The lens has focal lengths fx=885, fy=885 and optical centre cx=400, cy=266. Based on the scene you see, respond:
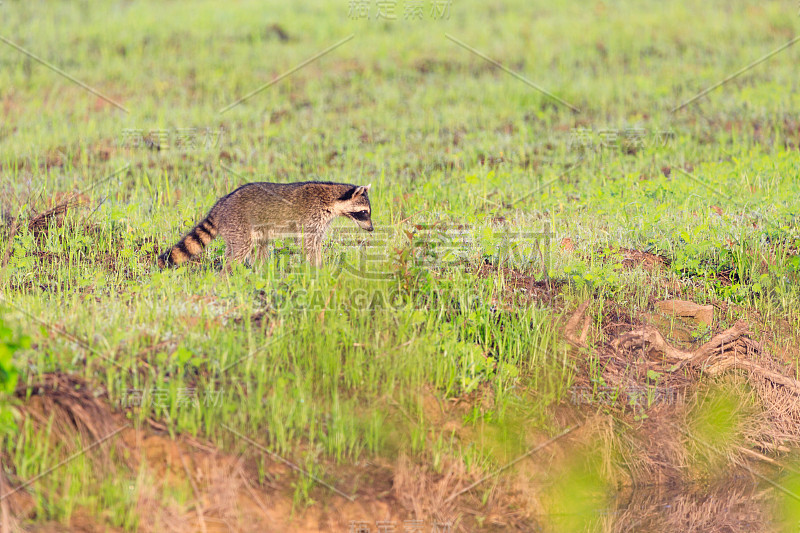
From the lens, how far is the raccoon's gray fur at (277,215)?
8195 millimetres

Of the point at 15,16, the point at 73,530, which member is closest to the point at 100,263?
the point at 73,530

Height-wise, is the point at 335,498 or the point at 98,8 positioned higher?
the point at 98,8

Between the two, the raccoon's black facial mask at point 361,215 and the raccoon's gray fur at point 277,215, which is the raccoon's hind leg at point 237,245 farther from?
the raccoon's black facial mask at point 361,215

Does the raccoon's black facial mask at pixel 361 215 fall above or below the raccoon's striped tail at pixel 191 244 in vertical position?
above

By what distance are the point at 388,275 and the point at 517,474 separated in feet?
6.16

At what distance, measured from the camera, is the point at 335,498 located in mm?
5656

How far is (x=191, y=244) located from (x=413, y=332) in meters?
2.52

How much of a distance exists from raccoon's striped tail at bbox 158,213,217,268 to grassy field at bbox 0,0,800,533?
0.20 metres

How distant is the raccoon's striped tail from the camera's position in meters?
7.86

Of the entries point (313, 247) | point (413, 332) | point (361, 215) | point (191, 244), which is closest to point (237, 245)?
point (191, 244)

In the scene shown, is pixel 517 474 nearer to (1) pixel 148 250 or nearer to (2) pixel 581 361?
(2) pixel 581 361

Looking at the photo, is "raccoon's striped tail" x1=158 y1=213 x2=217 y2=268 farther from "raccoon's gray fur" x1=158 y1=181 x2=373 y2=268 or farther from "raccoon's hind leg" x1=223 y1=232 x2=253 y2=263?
"raccoon's hind leg" x1=223 y1=232 x2=253 y2=263

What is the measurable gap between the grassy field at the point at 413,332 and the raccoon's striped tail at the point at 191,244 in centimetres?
20

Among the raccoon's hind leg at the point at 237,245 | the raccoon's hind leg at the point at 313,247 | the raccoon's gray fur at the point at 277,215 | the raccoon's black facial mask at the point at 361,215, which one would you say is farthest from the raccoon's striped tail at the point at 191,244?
the raccoon's black facial mask at the point at 361,215
